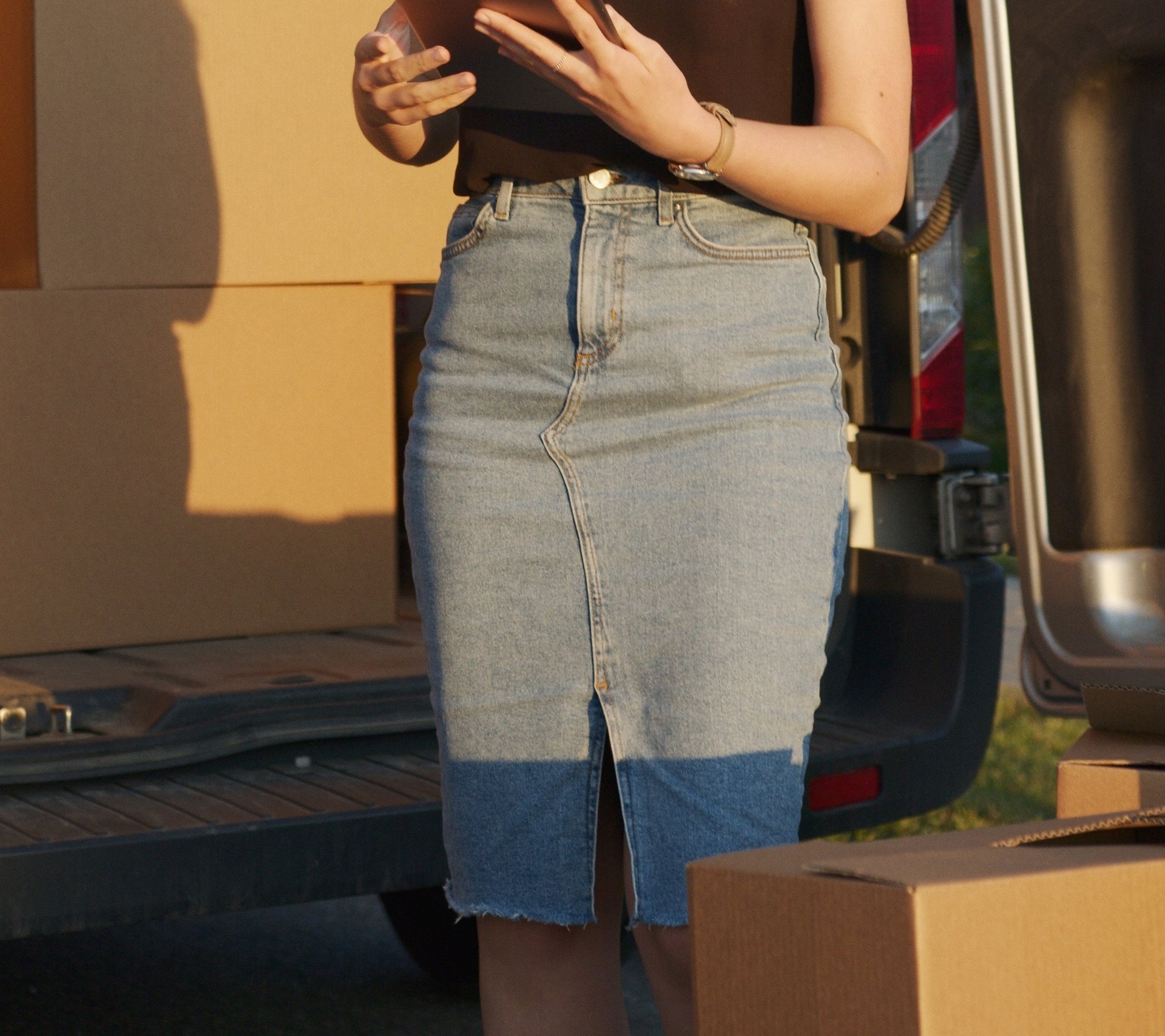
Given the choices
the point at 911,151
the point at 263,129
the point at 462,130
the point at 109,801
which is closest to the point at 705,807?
the point at 462,130

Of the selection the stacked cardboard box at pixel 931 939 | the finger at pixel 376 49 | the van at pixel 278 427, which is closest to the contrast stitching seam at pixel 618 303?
the finger at pixel 376 49

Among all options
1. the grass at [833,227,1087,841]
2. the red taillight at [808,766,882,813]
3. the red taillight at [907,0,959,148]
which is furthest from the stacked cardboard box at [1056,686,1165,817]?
the red taillight at [907,0,959,148]

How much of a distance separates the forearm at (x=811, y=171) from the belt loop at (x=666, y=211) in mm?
46

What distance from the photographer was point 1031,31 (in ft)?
7.39

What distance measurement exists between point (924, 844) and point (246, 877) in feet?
3.61

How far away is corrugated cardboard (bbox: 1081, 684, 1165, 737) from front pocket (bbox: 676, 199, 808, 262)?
1.40ft

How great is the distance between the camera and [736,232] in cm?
147

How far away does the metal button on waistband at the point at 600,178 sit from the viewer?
147 centimetres

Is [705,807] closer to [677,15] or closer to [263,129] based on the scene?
[677,15]

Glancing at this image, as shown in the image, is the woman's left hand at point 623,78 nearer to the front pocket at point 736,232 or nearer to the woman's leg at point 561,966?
the front pocket at point 736,232

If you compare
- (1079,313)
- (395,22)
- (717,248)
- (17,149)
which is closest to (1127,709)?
(717,248)

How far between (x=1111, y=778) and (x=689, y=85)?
0.64 meters

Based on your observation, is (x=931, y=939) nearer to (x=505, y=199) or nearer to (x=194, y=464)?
(x=505, y=199)

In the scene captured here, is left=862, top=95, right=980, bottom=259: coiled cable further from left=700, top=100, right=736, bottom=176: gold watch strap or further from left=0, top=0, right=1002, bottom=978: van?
left=700, top=100, right=736, bottom=176: gold watch strap
